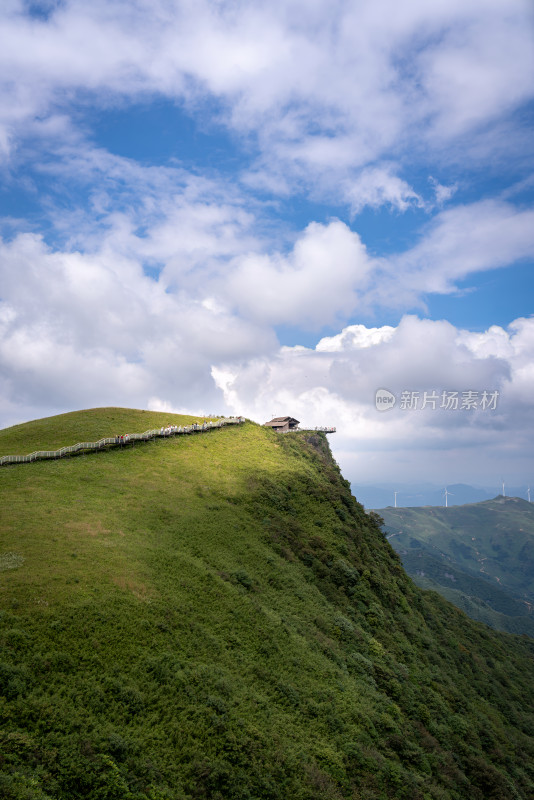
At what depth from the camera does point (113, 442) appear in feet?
207

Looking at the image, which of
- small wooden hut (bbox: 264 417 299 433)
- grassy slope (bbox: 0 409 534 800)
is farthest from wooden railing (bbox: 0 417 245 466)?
small wooden hut (bbox: 264 417 299 433)

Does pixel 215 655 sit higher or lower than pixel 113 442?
lower

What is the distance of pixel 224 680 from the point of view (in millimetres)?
26562

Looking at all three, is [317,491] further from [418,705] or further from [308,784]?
[308,784]

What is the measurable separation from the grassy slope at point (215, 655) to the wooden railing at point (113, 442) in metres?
2.08

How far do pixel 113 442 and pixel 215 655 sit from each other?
41253 mm

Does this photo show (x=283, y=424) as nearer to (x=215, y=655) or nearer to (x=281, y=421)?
(x=281, y=421)

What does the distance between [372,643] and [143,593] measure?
91.1 ft

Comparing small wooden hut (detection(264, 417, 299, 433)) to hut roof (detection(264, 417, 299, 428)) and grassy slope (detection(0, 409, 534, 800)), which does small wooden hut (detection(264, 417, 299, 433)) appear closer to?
hut roof (detection(264, 417, 299, 428))

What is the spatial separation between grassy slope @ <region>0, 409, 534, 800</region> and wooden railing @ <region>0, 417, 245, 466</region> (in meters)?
2.08

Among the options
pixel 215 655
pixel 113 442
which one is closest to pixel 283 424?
pixel 113 442

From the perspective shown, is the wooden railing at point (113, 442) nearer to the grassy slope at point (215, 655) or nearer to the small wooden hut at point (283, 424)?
the grassy slope at point (215, 655)

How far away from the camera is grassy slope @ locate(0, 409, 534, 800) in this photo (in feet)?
66.7

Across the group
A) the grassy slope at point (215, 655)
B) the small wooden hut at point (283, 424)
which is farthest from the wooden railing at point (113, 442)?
the small wooden hut at point (283, 424)
